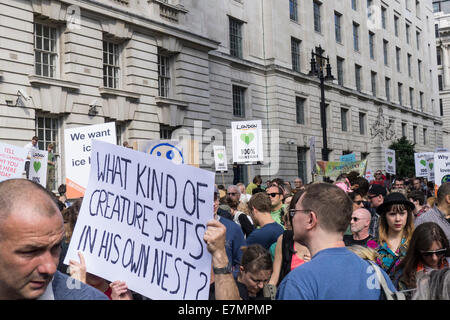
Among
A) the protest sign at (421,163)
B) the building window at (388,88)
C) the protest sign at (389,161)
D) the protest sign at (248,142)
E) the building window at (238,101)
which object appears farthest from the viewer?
the building window at (388,88)

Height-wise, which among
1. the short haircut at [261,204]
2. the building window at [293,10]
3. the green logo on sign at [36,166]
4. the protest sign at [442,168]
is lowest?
the short haircut at [261,204]

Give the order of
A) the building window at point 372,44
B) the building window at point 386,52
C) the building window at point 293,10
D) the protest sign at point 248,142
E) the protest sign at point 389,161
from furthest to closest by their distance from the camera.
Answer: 1. the building window at point 386,52
2. the building window at point 372,44
3. the building window at point 293,10
4. the protest sign at point 389,161
5. the protest sign at point 248,142

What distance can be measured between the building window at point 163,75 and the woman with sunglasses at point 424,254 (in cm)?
1874

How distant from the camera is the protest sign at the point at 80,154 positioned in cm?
866

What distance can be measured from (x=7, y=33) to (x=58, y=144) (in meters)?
3.78

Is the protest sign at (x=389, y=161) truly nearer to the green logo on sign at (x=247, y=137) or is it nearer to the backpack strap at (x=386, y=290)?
the green logo on sign at (x=247, y=137)

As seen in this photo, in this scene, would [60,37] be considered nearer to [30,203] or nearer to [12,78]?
[12,78]

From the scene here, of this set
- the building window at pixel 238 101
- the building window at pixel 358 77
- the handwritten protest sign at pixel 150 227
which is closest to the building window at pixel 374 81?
the building window at pixel 358 77

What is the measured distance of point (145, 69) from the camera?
20.7 metres

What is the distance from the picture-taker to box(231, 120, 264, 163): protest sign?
18062 millimetres

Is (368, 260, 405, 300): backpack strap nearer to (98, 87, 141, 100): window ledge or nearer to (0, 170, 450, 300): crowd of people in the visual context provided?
(0, 170, 450, 300): crowd of people

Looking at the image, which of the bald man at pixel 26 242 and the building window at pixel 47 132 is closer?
the bald man at pixel 26 242

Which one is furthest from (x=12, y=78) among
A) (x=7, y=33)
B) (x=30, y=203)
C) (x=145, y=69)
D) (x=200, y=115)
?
(x=30, y=203)

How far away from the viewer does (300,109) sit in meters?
33.1
